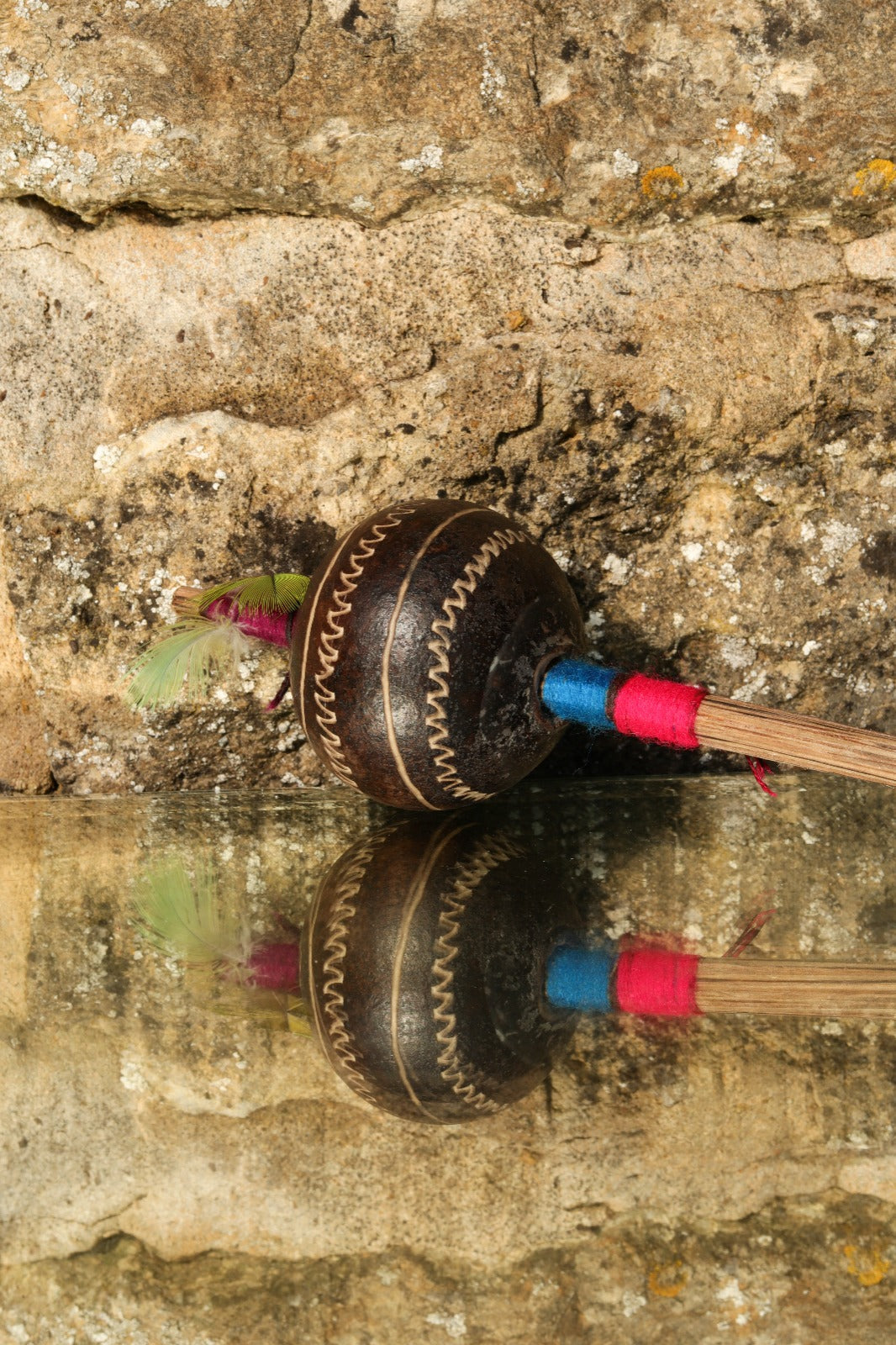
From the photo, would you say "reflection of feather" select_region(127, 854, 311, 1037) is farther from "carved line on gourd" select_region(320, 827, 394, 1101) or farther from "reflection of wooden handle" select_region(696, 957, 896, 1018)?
"reflection of wooden handle" select_region(696, 957, 896, 1018)

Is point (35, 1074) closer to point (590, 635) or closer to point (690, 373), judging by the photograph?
point (590, 635)

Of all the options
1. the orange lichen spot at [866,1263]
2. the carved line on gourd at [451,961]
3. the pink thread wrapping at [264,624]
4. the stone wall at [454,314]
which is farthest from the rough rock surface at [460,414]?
the orange lichen spot at [866,1263]

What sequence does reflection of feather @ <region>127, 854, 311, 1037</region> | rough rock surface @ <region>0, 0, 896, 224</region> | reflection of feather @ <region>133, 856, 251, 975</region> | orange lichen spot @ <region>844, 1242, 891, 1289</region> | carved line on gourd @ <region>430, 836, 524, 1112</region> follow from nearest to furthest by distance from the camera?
orange lichen spot @ <region>844, 1242, 891, 1289</region>, carved line on gourd @ <region>430, 836, 524, 1112</region>, reflection of feather @ <region>127, 854, 311, 1037</region>, reflection of feather @ <region>133, 856, 251, 975</region>, rough rock surface @ <region>0, 0, 896, 224</region>

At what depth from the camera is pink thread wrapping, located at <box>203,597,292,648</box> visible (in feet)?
5.97

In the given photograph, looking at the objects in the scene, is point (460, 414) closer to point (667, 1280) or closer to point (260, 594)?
point (260, 594)

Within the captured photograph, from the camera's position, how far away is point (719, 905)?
1.65 meters

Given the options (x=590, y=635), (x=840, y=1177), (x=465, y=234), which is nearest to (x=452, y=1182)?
(x=840, y=1177)

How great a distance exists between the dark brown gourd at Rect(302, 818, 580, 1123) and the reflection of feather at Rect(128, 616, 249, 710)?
13.9 inches

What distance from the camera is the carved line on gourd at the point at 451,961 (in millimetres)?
1379

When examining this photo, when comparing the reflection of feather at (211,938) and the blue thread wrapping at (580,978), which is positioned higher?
the blue thread wrapping at (580,978)

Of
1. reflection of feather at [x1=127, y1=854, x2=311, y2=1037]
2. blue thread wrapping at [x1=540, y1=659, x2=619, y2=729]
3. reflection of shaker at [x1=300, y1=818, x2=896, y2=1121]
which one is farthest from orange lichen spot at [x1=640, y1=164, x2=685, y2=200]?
reflection of feather at [x1=127, y1=854, x2=311, y2=1037]

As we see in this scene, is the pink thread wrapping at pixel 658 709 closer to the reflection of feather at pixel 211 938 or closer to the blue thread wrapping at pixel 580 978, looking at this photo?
the blue thread wrapping at pixel 580 978

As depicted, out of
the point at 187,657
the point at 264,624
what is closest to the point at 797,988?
the point at 264,624

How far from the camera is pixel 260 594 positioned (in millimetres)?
1824
